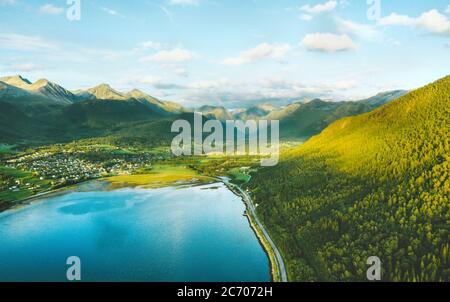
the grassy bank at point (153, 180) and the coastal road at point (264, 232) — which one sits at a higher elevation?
the grassy bank at point (153, 180)

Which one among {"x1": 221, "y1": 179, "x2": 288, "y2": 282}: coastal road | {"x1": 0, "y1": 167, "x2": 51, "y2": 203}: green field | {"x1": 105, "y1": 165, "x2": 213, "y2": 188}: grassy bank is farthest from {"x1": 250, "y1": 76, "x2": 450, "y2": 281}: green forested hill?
{"x1": 0, "y1": 167, "x2": 51, "y2": 203}: green field

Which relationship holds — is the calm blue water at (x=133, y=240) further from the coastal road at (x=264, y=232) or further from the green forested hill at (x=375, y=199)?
the green forested hill at (x=375, y=199)

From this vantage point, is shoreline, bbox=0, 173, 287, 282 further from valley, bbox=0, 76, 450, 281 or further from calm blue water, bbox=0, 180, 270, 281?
calm blue water, bbox=0, 180, 270, 281

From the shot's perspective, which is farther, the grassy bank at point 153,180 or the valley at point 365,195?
the grassy bank at point 153,180

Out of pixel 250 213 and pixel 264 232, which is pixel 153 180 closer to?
pixel 250 213

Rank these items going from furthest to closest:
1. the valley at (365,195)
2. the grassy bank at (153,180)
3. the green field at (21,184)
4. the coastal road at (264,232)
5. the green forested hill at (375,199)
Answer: the grassy bank at (153,180), the green field at (21,184), the coastal road at (264,232), the valley at (365,195), the green forested hill at (375,199)

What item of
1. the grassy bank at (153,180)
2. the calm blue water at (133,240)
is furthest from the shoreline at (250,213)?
the grassy bank at (153,180)
